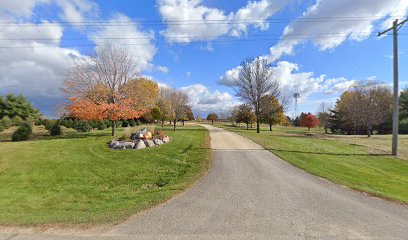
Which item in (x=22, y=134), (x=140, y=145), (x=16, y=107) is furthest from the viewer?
(x=16, y=107)

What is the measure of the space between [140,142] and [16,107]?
42944mm

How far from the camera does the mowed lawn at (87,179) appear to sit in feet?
22.7

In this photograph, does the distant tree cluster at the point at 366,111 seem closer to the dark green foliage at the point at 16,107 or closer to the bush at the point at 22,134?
the bush at the point at 22,134

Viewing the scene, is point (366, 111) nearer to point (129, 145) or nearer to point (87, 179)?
point (129, 145)

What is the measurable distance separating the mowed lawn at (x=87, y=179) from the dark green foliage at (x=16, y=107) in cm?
3528

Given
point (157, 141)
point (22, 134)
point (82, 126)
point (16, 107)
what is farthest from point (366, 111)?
point (16, 107)

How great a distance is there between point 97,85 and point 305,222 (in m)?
21.6

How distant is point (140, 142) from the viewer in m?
17.4

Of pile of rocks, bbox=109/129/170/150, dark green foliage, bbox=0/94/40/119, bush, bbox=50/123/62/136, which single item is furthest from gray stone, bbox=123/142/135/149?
dark green foliage, bbox=0/94/40/119

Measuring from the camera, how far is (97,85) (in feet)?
76.2

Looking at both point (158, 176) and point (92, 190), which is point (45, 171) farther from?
point (158, 176)

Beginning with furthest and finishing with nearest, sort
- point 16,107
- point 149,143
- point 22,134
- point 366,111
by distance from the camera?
point 16,107
point 366,111
point 22,134
point 149,143

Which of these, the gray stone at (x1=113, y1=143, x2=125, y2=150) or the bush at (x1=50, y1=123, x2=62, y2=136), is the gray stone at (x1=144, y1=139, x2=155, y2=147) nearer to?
the gray stone at (x1=113, y1=143, x2=125, y2=150)

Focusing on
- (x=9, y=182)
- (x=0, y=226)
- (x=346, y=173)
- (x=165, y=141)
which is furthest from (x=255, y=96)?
(x=0, y=226)
